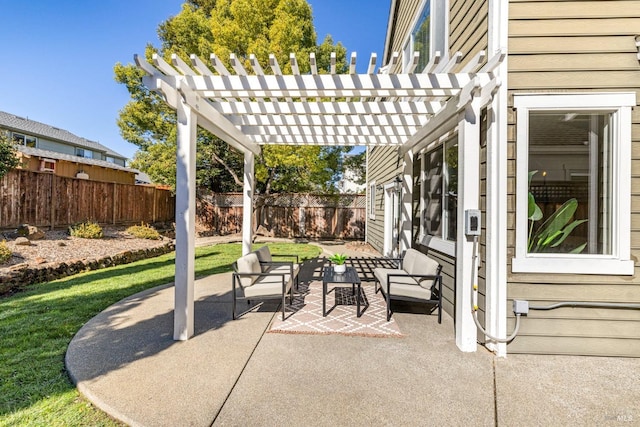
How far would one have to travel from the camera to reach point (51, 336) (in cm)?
348

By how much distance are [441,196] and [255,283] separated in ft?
10.6

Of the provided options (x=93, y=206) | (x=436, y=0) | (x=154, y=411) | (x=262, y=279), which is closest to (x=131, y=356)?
(x=154, y=411)

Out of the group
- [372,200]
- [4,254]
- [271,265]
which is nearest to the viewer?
[271,265]

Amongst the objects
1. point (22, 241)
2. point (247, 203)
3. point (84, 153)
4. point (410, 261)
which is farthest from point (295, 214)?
point (84, 153)

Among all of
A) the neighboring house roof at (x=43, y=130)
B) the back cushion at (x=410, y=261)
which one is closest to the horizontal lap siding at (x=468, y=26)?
the back cushion at (x=410, y=261)

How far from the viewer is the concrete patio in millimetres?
2230

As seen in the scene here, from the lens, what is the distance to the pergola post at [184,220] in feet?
11.3

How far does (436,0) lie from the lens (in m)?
5.29

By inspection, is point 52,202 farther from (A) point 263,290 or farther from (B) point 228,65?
(A) point 263,290

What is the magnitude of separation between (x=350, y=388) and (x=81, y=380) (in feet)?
7.66

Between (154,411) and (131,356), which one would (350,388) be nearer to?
(154,411)

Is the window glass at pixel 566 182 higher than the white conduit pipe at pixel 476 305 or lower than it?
higher

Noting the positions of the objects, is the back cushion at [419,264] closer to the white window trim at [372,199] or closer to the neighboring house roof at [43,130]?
the white window trim at [372,199]

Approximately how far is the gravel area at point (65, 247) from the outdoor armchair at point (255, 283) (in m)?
5.15
